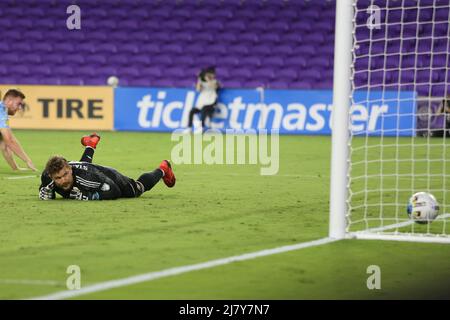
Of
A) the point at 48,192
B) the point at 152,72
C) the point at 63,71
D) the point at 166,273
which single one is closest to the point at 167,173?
the point at 48,192

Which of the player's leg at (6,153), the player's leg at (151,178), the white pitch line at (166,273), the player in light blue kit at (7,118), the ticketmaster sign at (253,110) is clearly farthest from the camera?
the ticketmaster sign at (253,110)

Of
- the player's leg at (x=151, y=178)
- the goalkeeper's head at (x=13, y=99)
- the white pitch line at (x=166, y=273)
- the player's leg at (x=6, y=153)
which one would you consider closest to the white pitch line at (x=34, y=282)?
the white pitch line at (x=166, y=273)

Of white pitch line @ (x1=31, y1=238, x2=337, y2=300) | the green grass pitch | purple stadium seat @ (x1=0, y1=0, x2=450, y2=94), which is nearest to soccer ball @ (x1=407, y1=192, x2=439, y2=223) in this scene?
the green grass pitch

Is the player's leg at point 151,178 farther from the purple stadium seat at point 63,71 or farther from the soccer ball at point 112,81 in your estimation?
the purple stadium seat at point 63,71

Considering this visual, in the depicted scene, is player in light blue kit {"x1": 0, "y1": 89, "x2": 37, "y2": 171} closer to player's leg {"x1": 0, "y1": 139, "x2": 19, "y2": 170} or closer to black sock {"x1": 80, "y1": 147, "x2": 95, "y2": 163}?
player's leg {"x1": 0, "y1": 139, "x2": 19, "y2": 170}

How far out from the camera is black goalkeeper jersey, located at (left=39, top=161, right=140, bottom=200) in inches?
399

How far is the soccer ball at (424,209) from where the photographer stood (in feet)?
28.7

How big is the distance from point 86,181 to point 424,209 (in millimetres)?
3453

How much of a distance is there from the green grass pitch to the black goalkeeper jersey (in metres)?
0.15

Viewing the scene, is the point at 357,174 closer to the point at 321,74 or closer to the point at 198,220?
the point at 198,220

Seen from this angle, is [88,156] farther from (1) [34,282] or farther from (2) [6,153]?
(1) [34,282]

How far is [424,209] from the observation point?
875 centimetres

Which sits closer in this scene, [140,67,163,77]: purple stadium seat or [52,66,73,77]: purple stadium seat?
[140,67,163,77]: purple stadium seat
